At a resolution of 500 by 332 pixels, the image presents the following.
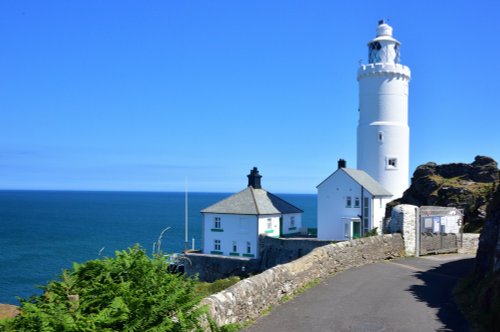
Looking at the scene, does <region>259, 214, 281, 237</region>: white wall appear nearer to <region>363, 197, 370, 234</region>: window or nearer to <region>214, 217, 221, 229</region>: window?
<region>214, 217, 221, 229</region>: window

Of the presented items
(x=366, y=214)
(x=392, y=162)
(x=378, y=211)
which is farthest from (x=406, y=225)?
(x=392, y=162)

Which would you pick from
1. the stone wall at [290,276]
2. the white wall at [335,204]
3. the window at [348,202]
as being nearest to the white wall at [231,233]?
the white wall at [335,204]

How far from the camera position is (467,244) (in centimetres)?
2369

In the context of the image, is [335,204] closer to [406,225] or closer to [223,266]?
[223,266]

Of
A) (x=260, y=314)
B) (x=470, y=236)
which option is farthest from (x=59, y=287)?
(x=470, y=236)

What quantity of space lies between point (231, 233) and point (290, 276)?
35.4 metres

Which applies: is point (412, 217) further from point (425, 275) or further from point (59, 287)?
point (59, 287)

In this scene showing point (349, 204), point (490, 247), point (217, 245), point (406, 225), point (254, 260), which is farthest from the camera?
point (217, 245)

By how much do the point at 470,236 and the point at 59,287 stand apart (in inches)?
865

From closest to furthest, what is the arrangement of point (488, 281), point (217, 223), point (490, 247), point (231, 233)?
point (488, 281) < point (490, 247) < point (231, 233) < point (217, 223)

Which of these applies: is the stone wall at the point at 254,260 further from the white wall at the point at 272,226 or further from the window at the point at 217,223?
the window at the point at 217,223

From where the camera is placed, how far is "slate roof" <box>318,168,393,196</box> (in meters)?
42.7

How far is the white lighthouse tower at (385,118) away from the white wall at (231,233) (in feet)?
42.8

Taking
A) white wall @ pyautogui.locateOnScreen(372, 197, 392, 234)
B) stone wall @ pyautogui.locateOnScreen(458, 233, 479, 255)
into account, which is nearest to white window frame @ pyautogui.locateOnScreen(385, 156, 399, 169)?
white wall @ pyautogui.locateOnScreen(372, 197, 392, 234)
